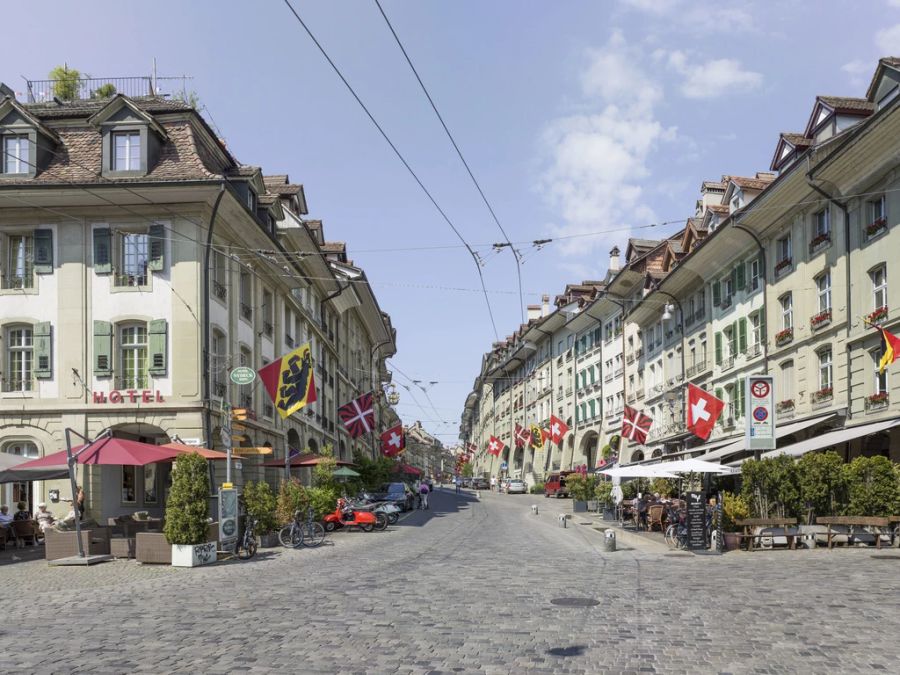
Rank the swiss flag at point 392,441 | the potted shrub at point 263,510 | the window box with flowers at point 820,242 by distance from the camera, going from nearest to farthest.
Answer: the potted shrub at point 263,510, the window box with flowers at point 820,242, the swiss flag at point 392,441

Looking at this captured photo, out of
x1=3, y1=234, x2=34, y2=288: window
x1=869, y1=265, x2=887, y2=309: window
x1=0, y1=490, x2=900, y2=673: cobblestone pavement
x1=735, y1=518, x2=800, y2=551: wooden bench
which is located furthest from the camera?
x1=3, y1=234, x2=34, y2=288: window

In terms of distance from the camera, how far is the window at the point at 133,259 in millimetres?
27250

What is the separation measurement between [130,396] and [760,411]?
17.6 meters

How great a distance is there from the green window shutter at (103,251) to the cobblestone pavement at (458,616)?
413 inches

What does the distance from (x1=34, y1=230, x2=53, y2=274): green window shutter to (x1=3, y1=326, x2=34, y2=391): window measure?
191cm

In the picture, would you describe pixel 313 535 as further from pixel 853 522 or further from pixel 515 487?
pixel 515 487

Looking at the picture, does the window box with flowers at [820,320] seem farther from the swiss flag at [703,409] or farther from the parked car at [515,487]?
the parked car at [515,487]

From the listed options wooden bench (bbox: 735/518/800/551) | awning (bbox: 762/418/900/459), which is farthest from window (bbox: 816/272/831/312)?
wooden bench (bbox: 735/518/800/551)

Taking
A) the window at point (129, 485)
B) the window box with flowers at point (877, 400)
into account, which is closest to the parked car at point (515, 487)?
the window at point (129, 485)

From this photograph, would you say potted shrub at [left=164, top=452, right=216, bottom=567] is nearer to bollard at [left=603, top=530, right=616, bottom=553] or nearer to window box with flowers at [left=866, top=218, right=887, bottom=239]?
bollard at [left=603, top=530, right=616, bottom=553]

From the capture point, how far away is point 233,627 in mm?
10383

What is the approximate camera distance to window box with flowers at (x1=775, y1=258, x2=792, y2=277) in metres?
32.1

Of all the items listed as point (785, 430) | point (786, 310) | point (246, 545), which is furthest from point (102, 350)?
point (786, 310)

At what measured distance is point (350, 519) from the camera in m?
28.8
